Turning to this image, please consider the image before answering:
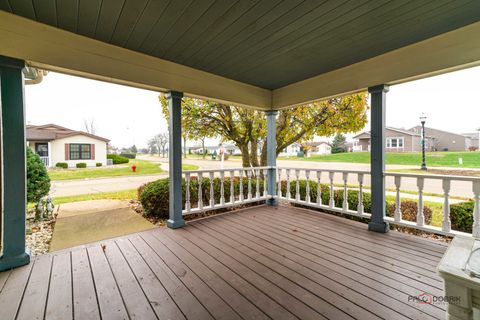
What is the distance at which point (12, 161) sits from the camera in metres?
2.22

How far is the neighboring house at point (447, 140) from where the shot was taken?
3.36 m

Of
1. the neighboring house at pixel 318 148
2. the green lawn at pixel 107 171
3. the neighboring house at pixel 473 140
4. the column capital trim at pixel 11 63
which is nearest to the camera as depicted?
the column capital trim at pixel 11 63

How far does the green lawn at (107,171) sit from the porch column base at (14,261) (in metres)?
2.34

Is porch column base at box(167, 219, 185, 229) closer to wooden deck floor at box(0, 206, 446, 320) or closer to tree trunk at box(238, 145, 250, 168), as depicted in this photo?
wooden deck floor at box(0, 206, 446, 320)

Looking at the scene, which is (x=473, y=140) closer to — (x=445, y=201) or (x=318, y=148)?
(x=445, y=201)

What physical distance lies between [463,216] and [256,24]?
4086mm

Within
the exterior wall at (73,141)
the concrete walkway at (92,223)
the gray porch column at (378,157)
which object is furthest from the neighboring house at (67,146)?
the gray porch column at (378,157)

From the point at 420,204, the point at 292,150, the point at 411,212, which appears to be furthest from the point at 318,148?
the point at 420,204

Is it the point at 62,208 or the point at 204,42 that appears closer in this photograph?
the point at 204,42

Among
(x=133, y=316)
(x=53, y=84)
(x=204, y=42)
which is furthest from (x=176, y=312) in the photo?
(x=53, y=84)

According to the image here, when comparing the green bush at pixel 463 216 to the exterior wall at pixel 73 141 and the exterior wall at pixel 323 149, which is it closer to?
the exterior wall at pixel 323 149

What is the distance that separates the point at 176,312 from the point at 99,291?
82cm

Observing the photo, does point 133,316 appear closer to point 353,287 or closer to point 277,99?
point 353,287

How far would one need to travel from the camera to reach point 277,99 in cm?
461
